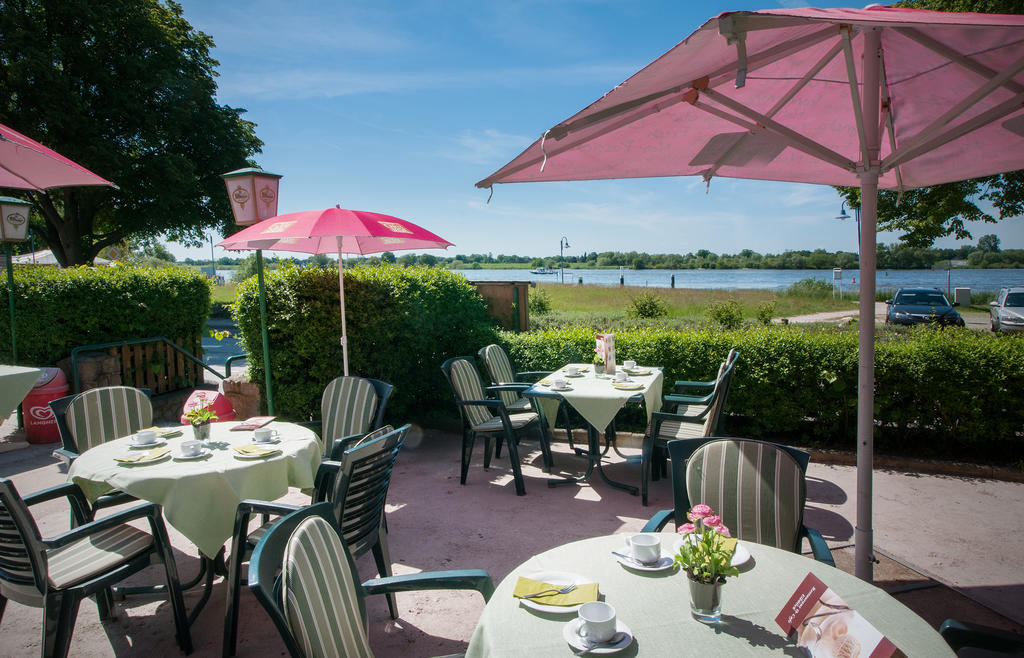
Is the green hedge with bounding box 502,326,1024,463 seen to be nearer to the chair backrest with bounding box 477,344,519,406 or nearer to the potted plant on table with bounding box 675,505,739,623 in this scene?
the chair backrest with bounding box 477,344,519,406

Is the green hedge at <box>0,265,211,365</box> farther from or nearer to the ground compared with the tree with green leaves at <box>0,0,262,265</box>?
nearer to the ground

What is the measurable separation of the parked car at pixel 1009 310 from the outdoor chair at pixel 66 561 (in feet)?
54.0

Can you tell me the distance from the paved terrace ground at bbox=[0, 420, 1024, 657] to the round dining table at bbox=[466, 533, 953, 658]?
0.08 meters

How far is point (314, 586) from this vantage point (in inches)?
62.2

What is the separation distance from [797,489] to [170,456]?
3338mm

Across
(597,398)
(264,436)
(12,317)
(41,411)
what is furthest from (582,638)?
(12,317)

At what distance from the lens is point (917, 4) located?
11102 mm

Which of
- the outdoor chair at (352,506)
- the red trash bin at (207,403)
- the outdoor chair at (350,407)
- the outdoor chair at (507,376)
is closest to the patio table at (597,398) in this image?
the outdoor chair at (507,376)

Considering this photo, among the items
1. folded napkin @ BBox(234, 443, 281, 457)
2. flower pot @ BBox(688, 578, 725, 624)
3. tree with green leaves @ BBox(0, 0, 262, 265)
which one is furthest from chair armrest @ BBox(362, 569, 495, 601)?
tree with green leaves @ BBox(0, 0, 262, 265)

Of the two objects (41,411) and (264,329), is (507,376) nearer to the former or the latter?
(264,329)

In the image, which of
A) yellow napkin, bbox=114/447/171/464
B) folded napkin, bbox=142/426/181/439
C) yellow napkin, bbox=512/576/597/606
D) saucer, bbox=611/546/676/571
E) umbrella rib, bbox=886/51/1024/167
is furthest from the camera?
folded napkin, bbox=142/426/181/439

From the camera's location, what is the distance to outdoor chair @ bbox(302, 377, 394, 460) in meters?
4.40

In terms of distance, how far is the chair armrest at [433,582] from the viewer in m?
1.93

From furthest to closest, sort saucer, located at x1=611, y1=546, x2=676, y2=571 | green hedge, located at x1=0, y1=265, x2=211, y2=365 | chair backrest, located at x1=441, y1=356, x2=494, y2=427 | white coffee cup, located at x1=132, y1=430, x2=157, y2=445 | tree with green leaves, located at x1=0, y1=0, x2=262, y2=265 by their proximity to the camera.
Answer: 1. tree with green leaves, located at x1=0, y1=0, x2=262, y2=265
2. green hedge, located at x1=0, y1=265, x2=211, y2=365
3. chair backrest, located at x1=441, y1=356, x2=494, y2=427
4. white coffee cup, located at x1=132, y1=430, x2=157, y2=445
5. saucer, located at x1=611, y1=546, x2=676, y2=571
